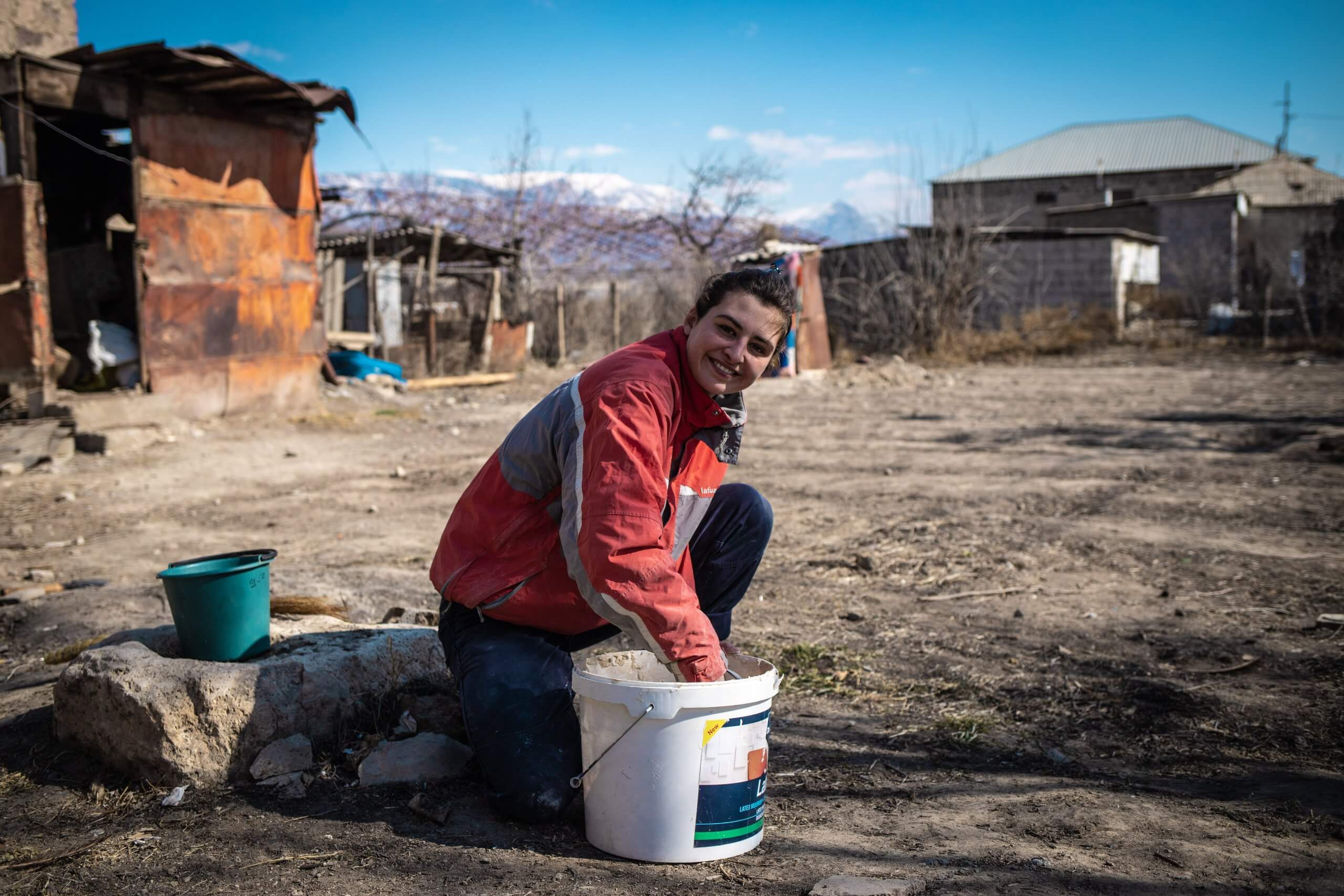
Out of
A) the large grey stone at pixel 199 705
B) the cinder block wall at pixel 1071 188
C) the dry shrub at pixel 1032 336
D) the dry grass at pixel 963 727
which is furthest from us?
the cinder block wall at pixel 1071 188

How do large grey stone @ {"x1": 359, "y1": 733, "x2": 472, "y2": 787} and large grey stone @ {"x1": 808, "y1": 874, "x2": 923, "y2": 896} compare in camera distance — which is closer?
large grey stone @ {"x1": 808, "y1": 874, "x2": 923, "y2": 896}

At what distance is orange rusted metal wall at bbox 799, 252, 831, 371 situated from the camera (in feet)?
51.5

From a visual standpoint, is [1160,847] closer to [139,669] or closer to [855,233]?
[139,669]

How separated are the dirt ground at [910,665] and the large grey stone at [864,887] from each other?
57 mm

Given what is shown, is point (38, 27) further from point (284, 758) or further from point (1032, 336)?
point (1032, 336)

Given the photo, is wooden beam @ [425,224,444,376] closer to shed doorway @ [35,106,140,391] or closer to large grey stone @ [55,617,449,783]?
shed doorway @ [35,106,140,391]

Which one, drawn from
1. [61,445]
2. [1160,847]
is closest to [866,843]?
[1160,847]

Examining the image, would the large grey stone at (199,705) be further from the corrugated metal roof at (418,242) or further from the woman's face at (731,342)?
the corrugated metal roof at (418,242)

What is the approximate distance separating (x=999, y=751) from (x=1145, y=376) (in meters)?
13.2

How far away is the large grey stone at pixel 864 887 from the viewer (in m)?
1.96

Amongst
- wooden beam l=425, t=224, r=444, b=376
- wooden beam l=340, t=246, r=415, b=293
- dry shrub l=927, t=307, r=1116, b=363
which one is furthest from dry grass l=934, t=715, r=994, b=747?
dry shrub l=927, t=307, r=1116, b=363

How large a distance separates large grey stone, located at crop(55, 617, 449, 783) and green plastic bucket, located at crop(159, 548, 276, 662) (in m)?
0.08

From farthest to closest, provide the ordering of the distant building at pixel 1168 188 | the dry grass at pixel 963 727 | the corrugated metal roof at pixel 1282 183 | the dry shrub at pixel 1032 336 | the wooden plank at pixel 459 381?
the corrugated metal roof at pixel 1282 183
the distant building at pixel 1168 188
the dry shrub at pixel 1032 336
the wooden plank at pixel 459 381
the dry grass at pixel 963 727

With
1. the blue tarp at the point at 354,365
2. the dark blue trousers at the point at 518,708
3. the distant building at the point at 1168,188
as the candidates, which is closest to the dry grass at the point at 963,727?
the dark blue trousers at the point at 518,708
